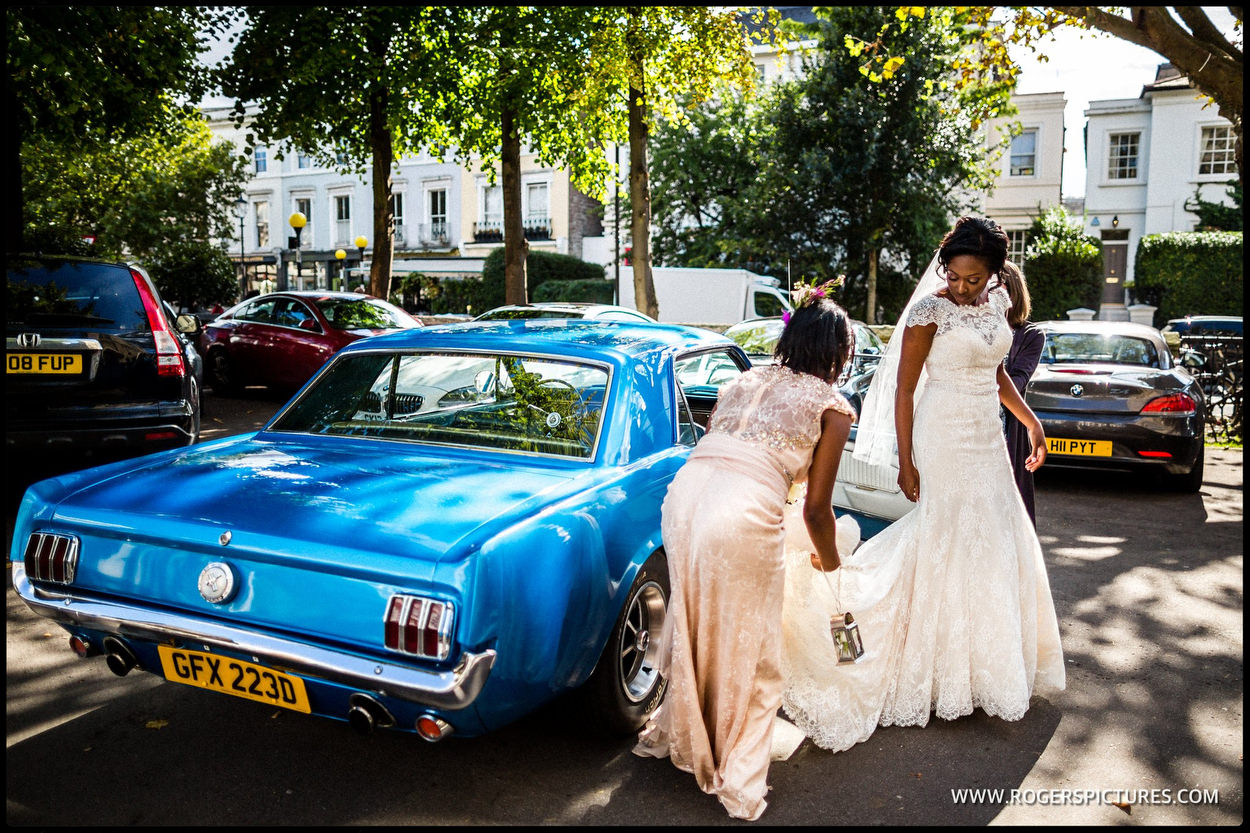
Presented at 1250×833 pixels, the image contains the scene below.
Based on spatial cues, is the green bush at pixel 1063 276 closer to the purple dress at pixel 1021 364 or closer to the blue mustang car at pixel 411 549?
the purple dress at pixel 1021 364

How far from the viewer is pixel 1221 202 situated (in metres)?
30.1

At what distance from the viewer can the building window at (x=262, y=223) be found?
45688mm

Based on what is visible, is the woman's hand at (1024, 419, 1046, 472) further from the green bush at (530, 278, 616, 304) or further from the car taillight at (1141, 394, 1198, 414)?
the green bush at (530, 278, 616, 304)

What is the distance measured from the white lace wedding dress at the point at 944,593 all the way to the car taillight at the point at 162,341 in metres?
5.08

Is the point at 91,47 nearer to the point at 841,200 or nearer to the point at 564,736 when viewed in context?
the point at 564,736

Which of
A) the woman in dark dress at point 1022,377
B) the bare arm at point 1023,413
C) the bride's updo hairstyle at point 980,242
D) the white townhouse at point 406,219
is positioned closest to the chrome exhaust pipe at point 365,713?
the bride's updo hairstyle at point 980,242

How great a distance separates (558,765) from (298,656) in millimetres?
1073

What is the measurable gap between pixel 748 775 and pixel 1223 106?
8710 mm

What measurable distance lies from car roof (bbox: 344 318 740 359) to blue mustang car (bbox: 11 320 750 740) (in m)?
0.03

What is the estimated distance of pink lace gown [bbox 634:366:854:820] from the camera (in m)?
3.03

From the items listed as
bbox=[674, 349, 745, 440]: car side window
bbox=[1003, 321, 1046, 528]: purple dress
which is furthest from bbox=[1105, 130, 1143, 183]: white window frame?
bbox=[674, 349, 745, 440]: car side window

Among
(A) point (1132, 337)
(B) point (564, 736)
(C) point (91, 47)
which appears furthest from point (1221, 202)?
(B) point (564, 736)

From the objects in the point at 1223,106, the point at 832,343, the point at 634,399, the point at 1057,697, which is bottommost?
the point at 1057,697

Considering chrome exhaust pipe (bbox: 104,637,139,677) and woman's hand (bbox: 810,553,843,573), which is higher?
woman's hand (bbox: 810,553,843,573)
